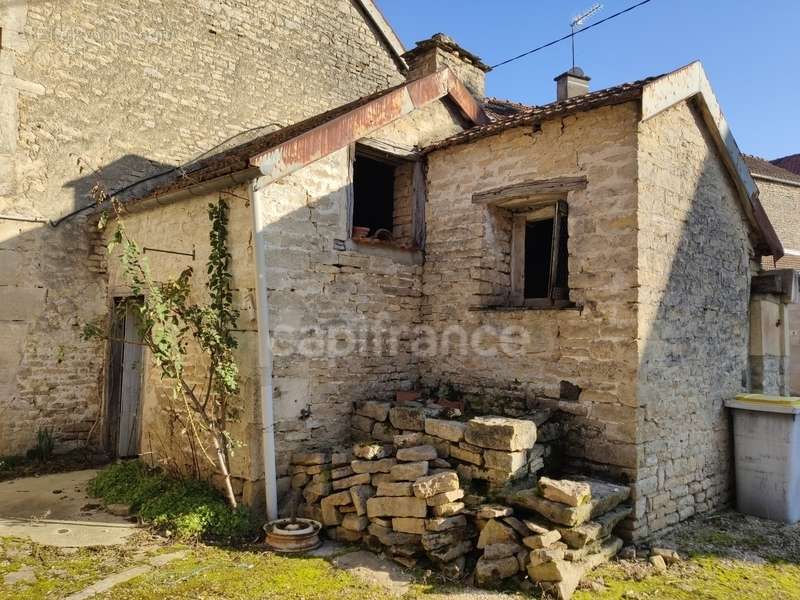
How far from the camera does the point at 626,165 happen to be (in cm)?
532

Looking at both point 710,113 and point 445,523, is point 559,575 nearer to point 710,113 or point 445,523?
point 445,523

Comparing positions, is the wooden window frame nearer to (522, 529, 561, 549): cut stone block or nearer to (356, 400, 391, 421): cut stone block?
(356, 400, 391, 421): cut stone block

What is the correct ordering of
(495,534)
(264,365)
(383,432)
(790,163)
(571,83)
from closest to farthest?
(495,534)
(264,365)
(383,432)
(571,83)
(790,163)

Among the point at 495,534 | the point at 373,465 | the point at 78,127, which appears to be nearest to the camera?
the point at 495,534

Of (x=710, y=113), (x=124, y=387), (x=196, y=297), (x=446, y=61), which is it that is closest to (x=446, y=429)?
(x=196, y=297)

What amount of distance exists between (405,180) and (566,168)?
7.78 feet

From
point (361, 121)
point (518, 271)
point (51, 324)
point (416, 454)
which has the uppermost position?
point (361, 121)

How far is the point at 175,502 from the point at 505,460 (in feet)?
11.1

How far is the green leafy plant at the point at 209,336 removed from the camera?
5.32 meters

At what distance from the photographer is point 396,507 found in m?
4.77

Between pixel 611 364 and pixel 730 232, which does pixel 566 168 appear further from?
pixel 730 232

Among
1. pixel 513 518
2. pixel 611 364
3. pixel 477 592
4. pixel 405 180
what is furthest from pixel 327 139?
pixel 477 592

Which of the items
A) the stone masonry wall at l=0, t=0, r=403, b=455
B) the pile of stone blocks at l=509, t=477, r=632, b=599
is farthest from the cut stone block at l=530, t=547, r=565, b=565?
the stone masonry wall at l=0, t=0, r=403, b=455

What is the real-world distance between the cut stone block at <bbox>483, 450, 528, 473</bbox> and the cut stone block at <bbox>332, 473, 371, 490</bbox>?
3.86ft
